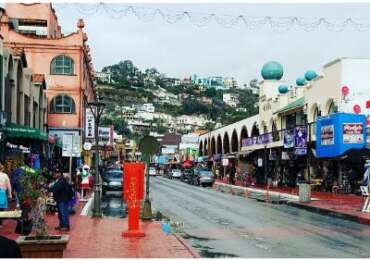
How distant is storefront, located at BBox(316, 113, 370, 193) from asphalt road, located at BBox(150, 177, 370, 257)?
35.1 feet

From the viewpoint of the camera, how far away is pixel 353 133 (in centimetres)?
3619

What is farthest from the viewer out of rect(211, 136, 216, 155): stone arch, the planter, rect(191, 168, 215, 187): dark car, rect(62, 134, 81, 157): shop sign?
rect(211, 136, 216, 155): stone arch

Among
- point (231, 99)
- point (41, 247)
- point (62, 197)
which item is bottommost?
point (41, 247)

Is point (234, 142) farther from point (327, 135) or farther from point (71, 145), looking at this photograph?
point (71, 145)

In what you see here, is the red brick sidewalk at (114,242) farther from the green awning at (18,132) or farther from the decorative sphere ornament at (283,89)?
the decorative sphere ornament at (283,89)

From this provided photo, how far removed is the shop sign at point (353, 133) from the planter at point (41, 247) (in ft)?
91.9

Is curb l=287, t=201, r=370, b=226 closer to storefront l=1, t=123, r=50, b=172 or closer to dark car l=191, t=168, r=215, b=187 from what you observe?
storefront l=1, t=123, r=50, b=172

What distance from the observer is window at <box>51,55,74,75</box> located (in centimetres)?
5172

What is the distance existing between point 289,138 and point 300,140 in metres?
3.10

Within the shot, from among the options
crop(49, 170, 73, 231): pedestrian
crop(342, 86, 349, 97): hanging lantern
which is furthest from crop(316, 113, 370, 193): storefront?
crop(49, 170, 73, 231): pedestrian

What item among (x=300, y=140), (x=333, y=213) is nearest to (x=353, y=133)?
(x=300, y=140)

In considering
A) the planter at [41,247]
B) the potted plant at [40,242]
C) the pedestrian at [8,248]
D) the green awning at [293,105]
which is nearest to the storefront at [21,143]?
the potted plant at [40,242]

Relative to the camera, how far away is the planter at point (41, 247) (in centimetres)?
1023

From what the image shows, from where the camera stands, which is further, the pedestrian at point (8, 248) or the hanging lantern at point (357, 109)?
the hanging lantern at point (357, 109)
